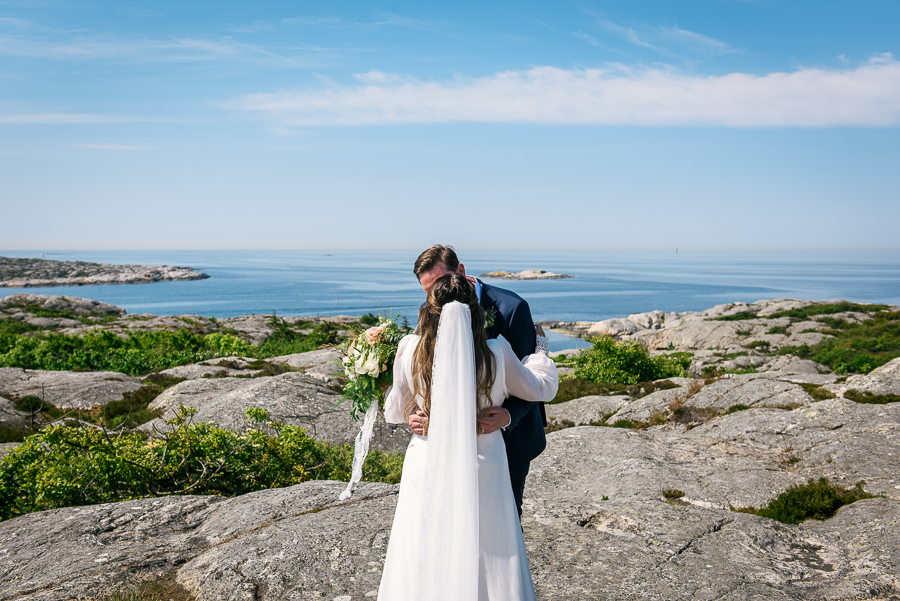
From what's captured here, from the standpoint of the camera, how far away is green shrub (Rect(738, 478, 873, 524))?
7824 millimetres

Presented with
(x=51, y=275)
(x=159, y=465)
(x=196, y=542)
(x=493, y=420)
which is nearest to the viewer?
(x=493, y=420)

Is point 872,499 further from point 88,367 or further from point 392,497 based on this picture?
point 88,367

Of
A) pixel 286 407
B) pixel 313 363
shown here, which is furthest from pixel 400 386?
pixel 313 363

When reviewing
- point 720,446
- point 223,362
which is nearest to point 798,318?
point 720,446

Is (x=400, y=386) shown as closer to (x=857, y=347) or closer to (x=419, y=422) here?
(x=419, y=422)

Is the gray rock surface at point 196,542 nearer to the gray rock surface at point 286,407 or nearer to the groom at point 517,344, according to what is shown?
the groom at point 517,344

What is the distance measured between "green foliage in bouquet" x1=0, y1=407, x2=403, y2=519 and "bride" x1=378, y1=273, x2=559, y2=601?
561 cm

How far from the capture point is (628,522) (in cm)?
678

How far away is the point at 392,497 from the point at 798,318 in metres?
52.8

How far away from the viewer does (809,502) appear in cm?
803

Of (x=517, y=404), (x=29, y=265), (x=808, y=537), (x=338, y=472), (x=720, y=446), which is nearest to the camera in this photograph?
(x=517, y=404)

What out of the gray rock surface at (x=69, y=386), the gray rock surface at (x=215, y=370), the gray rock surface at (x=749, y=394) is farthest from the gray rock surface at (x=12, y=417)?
the gray rock surface at (x=749, y=394)

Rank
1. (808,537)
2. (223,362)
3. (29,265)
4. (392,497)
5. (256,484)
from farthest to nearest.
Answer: (29,265)
(223,362)
(256,484)
(392,497)
(808,537)

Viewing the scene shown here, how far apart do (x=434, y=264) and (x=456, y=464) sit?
144 centimetres
